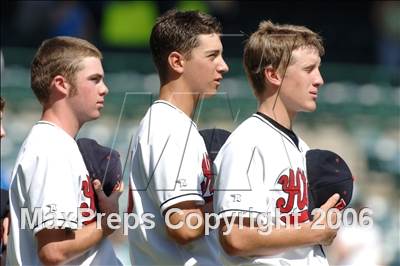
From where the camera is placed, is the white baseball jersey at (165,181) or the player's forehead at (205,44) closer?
the white baseball jersey at (165,181)

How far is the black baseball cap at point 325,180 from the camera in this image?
4.28 m

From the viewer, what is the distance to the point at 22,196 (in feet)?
13.8

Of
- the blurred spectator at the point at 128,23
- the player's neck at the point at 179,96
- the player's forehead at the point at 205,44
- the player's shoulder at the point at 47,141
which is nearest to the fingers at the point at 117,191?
the player's shoulder at the point at 47,141

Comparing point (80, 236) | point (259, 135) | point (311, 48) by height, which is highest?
point (311, 48)

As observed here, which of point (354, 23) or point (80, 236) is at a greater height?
point (354, 23)

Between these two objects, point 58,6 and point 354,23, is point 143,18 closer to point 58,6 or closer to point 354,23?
point 58,6

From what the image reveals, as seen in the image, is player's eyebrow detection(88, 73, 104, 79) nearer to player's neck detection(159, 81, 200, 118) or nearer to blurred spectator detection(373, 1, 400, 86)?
player's neck detection(159, 81, 200, 118)

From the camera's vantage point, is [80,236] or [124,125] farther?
[124,125]

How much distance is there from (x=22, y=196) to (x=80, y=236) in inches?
10.9

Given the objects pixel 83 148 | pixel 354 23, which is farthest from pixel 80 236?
pixel 354 23

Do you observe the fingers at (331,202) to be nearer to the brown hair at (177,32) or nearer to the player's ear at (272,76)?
the player's ear at (272,76)

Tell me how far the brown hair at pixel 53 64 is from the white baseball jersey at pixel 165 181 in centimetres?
36

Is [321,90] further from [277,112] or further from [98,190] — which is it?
[98,190]

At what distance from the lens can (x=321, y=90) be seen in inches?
462
